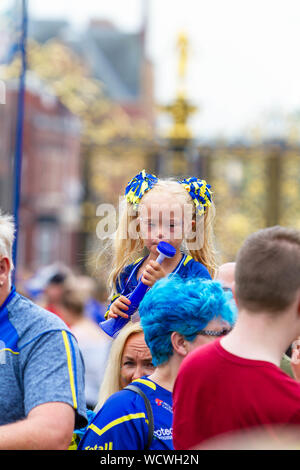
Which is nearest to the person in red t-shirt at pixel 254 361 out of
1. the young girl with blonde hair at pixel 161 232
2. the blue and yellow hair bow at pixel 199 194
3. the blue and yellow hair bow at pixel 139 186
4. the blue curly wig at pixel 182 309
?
the blue curly wig at pixel 182 309

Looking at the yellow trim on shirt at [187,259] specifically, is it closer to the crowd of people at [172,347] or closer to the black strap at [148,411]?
the crowd of people at [172,347]

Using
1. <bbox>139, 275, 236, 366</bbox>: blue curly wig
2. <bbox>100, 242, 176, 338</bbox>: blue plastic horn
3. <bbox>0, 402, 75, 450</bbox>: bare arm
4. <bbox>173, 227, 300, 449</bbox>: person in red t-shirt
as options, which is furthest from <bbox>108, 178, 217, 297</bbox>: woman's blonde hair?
<bbox>173, 227, 300, 449</bbox>: person in red t-shirt

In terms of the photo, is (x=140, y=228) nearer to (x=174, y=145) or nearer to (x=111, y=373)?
(x=111, y=373)

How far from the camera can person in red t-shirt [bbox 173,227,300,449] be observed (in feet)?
6.06

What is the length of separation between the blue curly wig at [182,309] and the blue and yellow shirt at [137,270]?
39cm

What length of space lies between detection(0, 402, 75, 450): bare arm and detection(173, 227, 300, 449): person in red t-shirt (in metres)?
0.47

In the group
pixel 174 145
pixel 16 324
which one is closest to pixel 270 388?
pixel 16 324

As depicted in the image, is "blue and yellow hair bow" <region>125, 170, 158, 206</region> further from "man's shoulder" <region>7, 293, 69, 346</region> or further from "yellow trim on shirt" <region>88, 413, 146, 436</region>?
A: "yellow trim on shirt" <region>88, 413, 146, 436</region>

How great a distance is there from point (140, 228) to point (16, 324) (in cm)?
74

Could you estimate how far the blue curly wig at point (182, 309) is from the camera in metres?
2.41

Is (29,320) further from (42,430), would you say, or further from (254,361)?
(254,361)

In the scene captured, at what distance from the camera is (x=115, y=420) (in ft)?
7.94

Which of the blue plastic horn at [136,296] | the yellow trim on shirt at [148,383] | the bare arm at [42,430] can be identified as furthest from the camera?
the blue plastic horn at [136,296]

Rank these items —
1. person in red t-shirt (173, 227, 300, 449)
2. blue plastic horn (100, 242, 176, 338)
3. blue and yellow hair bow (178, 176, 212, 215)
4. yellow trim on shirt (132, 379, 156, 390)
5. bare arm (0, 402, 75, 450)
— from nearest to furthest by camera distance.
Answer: person in red t-shirt (173, 227, 300, 449), bare arm (0, 402, 75, 450), yellow trim on shirt (132, 379, 156, 390), blue plastic horn (100, 242, 176, 338), blue and yellow hair bow (178, 176, 212, 215)
